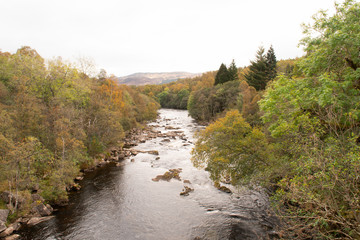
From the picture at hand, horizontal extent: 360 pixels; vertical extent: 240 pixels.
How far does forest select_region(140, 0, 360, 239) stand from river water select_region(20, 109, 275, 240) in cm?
274

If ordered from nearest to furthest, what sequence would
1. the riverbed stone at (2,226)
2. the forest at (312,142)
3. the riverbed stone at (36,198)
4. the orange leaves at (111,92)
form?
the forest at (312,142)
the riverbed stone at (2,226)
the riverbed stone at (36,198)
the orange leaves at (111,92)

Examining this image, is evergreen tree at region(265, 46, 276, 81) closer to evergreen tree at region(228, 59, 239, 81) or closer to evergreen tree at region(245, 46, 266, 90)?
evergreen tree at region(245, 46, 266, 90)

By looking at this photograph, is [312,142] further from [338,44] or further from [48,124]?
[48,124]

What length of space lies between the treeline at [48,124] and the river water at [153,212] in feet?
9.21

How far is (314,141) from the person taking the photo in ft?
28.3

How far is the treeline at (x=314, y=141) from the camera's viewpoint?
8.05 metres

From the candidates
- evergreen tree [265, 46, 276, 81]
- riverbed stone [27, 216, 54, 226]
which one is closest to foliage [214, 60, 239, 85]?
evergreen tree [265, 46, 276, 81]

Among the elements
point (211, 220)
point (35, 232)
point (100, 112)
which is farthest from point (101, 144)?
point (211, 220)

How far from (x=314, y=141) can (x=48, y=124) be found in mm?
23758

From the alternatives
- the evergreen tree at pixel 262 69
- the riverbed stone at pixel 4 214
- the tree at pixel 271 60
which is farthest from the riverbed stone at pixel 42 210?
the tree at pixel 271 60

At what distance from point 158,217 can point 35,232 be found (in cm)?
915

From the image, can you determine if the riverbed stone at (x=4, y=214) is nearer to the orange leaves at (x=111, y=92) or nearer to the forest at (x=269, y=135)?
the forest at (x=269, y=135)

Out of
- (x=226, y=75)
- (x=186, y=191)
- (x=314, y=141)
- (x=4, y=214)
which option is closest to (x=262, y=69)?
(x=226, y=75)

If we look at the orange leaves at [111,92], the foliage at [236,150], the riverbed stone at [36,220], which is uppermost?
the orange leaves at [111,92]
